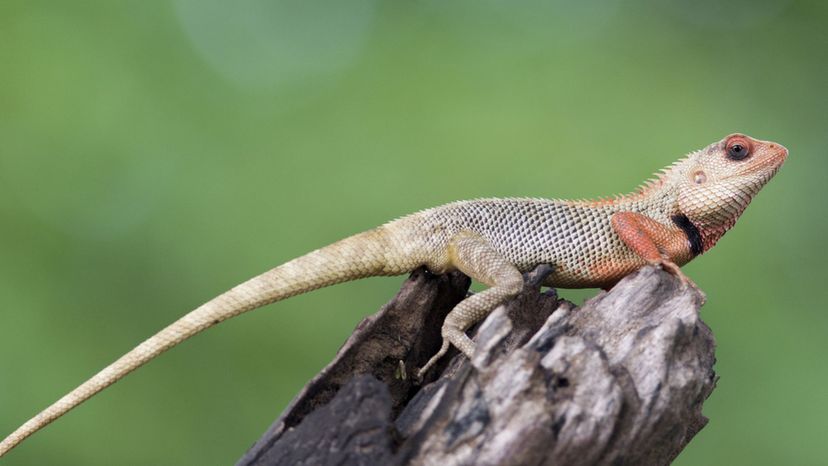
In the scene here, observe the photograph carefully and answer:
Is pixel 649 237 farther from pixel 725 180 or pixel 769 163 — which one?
pixel 769 163

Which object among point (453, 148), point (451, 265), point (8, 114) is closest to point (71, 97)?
point (8, 114)

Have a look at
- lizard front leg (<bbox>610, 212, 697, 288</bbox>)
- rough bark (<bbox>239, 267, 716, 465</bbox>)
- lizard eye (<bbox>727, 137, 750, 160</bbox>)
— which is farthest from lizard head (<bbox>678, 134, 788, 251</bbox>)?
rough bark (<bbox>239, 267, 716, 465</bbox>)

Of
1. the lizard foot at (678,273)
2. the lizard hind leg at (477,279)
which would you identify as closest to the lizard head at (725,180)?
the lizard foot at (678,273)

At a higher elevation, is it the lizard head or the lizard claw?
the lizard head

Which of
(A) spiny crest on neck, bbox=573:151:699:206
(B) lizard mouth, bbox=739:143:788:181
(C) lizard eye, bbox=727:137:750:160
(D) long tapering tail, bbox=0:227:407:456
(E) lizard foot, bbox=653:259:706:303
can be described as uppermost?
(D) long tapering tail, bbox=0:227:407:456

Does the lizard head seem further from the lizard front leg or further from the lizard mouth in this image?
the lizard front leg

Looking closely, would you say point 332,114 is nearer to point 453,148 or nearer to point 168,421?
point 453,148

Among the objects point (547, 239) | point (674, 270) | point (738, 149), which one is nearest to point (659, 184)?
point (738, 149)
